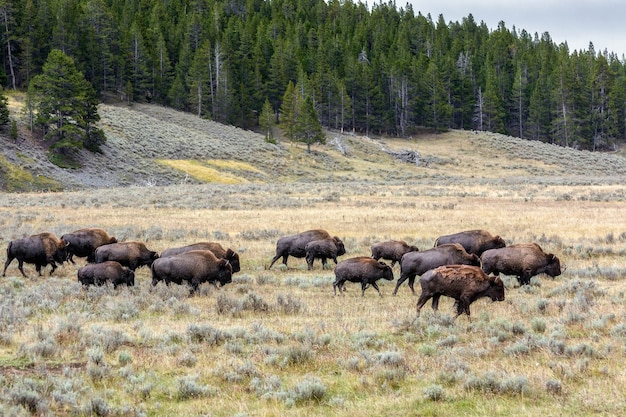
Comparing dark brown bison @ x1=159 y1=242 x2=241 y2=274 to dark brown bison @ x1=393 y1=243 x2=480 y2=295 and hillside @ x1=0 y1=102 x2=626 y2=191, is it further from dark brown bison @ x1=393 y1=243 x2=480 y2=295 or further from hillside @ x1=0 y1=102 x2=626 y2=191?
hillside @ x1=0 y1=102 x2=626 y2=191

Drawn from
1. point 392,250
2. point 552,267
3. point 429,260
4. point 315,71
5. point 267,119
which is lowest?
point 552,267

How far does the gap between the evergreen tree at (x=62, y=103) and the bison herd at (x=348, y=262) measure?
4486 cm

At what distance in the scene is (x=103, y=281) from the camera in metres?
14.6

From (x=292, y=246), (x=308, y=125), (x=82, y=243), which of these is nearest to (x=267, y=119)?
(x=308, y=125)

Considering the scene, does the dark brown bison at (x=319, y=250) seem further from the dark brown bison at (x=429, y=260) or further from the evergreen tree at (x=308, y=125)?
the evergreen tree at (x=308, y=125)

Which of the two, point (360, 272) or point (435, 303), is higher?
point (360, 272)

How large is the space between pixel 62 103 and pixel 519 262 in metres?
56.1

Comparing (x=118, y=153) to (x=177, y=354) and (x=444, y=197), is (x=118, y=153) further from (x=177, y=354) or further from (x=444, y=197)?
(x=177, y=354)

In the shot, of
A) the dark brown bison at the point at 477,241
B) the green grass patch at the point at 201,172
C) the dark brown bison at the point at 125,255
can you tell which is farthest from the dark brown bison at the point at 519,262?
the green grass patch at the point at 201,172

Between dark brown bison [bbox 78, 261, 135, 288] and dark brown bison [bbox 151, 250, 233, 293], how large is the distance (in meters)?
0.78

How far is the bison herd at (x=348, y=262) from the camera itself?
1184 centimetres

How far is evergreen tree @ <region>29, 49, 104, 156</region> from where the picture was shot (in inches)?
2347

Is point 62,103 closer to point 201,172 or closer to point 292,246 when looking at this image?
point 201,172

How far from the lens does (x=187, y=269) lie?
1429cm
